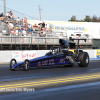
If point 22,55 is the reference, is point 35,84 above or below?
below

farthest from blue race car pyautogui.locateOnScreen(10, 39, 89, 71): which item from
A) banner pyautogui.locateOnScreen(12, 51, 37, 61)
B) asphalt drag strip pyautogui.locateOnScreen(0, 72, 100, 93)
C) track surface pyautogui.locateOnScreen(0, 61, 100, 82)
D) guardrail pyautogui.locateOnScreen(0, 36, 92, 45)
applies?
guardrail pyautogui.locateOnScreen(0, 36, 92, 45)

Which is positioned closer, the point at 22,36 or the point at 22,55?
the point at 22,55

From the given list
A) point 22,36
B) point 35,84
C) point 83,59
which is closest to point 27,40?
point 22,36

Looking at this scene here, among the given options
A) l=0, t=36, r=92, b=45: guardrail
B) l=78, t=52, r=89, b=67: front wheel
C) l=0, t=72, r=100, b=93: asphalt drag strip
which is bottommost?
l=0, t=72, r=100, b=93: asphalt drag strip

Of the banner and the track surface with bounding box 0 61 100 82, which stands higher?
the banner

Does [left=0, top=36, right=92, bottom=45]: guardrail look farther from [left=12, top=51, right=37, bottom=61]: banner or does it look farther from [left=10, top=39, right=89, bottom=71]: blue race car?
[left=10, top=39, right=89, bottom=71]: blue race car

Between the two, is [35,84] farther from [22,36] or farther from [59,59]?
[22,36]

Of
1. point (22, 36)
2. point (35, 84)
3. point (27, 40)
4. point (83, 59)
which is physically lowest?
point (35, 84)

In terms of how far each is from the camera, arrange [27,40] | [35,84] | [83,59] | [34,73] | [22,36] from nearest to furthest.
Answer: [35,84] → [34,73] → [83,59] → [22,36] → [27,40]

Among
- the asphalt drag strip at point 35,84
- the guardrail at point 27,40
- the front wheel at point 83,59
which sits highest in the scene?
the guardrail at point 27,40

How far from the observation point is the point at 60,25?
47500mm

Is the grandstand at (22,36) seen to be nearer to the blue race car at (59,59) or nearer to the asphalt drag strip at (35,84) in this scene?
the blue race car at (59,59)

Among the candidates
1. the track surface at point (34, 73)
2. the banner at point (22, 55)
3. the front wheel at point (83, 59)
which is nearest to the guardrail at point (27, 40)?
the banner at point (22, 55)

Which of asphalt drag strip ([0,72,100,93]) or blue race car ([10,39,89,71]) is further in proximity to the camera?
blue race car ([10,39,89,71])
